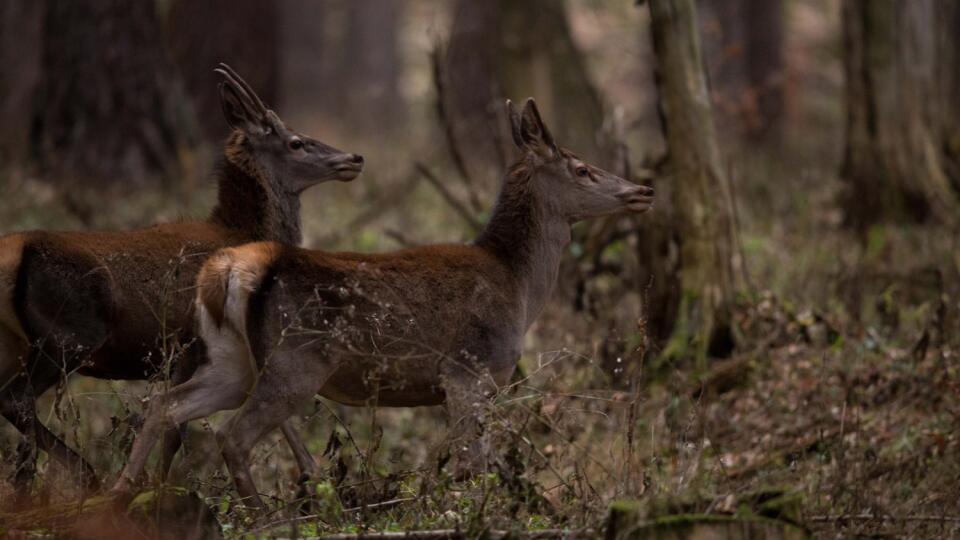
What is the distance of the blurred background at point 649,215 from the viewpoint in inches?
306

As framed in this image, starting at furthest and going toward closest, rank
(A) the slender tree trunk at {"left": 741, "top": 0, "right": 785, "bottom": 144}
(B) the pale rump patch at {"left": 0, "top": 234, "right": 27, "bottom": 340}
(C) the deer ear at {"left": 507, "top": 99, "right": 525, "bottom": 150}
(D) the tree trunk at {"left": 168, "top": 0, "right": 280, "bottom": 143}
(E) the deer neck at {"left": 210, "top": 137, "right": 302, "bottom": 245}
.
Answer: (A) the slender tree trunk at {"left": 741, "top": 0, "right": 785, "bottom": 144} → (D) the tree trunk at {"left": 168, "top": 0, "right": 280, "bottom": 143} → (E) the deer neck at {"left": 210, "top": 137, "right": 302, "bottom": 245} → (C) the deer ear at {"left": 507, "top": 99, "right": 525, "bottom": 150} → (B) the pale rump patch at {"left": 0, "top": 234, "right": 27, "bottom": 340}

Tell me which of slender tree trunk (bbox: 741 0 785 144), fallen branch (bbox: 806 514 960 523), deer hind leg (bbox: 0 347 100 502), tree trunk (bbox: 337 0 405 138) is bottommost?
fallen branch (bbox: 806 514 960 523)

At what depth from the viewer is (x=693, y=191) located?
9680mm

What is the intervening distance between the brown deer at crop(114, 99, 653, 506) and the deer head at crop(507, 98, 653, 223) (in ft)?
2.27

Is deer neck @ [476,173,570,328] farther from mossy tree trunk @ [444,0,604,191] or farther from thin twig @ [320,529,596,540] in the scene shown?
mossy tree trunk @ [444,0,604,191]

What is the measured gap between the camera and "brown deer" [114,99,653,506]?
627cm

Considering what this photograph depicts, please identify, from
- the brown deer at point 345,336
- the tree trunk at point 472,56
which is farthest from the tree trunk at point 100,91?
the brown deer at point 345,336

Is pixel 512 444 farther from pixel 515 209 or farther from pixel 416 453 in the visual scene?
pixel 416 453

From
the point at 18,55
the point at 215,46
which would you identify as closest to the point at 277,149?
the point at 215,46

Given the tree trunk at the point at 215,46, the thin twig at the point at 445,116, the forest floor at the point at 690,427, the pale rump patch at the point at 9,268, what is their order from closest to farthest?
1. the forest floor at the point at 690,427
2. the pale rump patch at the point at 9,268
3. the thin twig at the point at 445,116
4. the tree trunk at the point at 215,46

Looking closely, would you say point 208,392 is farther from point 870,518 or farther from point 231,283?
point 870,518

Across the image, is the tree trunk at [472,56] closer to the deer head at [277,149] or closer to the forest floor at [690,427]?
the forest floor at [690,427]

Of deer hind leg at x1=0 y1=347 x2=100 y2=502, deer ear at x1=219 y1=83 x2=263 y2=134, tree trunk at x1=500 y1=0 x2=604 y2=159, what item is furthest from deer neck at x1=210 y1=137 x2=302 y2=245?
tree trunk at x1=500 y1=0 x2=604 y2=159

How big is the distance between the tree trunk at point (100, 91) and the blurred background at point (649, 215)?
0.9 inches
